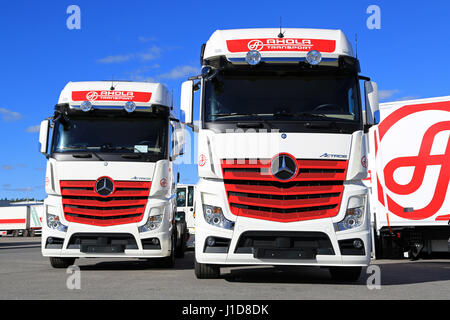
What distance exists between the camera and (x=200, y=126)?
8062 millimetres

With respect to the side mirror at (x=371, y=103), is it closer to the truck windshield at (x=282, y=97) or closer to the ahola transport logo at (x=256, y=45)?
the truck windshield at (x=282, y=97)

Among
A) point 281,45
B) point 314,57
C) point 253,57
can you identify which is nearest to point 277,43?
point 281,45

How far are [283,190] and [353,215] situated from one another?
40.6 inches

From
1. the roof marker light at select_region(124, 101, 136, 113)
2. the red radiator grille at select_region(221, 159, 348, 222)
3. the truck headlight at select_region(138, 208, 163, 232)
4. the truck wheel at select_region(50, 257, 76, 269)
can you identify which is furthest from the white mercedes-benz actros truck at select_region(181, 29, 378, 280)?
the truck wheel at select_region(50, 257, 76, 269)

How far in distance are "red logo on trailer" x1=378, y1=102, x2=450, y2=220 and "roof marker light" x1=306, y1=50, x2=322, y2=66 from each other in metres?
6.07

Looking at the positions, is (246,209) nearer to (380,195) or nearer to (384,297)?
(384,297)

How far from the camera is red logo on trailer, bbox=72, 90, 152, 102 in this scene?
1072 cm

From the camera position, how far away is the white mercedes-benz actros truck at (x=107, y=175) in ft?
33.2

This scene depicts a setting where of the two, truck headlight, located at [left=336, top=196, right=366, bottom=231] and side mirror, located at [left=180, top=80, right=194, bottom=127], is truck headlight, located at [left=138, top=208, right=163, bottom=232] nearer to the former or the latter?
side mirror, located at [left=180, top=80, right=194, bottom=127]

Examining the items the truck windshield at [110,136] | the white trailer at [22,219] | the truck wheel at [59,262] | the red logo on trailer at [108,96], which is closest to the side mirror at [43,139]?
the truck windshield at [110,136]

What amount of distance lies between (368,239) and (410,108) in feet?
21.0

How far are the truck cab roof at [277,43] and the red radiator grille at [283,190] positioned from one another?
63.1 inches

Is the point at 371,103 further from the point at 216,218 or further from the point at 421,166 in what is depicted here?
the point at 421,166
